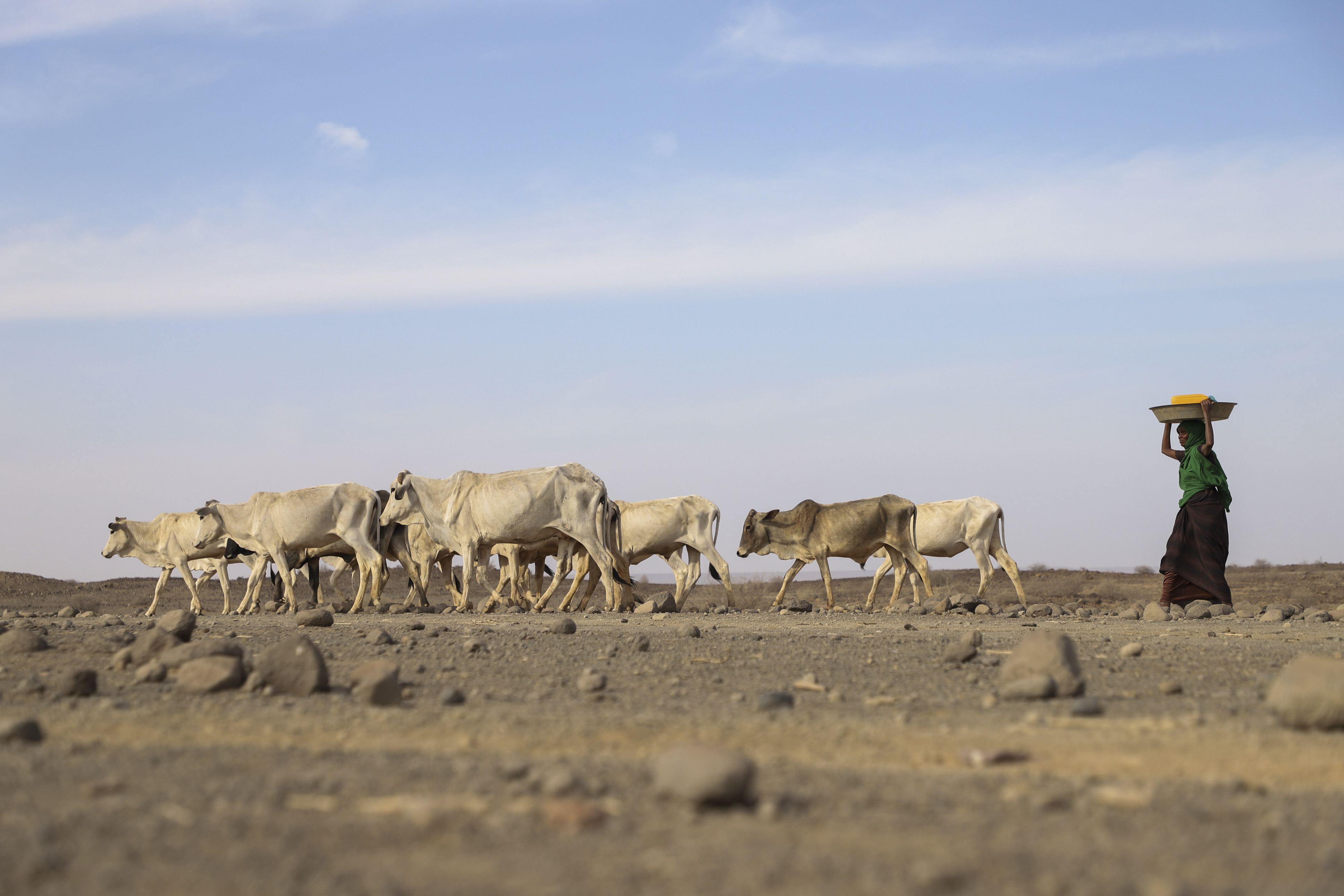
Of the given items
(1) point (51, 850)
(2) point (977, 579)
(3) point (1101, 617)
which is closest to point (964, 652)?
(1) point (51, 850)

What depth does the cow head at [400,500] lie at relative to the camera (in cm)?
2169

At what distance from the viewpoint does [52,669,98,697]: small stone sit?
6.88m

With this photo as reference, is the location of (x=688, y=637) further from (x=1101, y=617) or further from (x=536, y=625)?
Answer: (x=1101, y=617)

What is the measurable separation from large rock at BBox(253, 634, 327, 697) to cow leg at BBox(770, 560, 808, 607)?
15.4 metres

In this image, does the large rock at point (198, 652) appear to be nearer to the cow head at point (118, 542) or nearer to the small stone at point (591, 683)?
the small stone at point (591, 683)

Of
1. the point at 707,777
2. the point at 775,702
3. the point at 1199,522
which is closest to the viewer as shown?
the point at 707,777

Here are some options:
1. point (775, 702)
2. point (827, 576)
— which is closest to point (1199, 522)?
point (827, 576)

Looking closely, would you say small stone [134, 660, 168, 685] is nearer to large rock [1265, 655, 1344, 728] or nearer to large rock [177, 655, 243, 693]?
large rock [177, 655, 243, 693]

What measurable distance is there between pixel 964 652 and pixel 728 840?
19.8 ft

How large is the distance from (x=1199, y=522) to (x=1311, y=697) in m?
12.4

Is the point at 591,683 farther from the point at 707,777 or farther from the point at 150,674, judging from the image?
the point at 707,777

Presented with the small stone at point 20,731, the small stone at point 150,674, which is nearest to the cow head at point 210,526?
the small stone at point 150,674

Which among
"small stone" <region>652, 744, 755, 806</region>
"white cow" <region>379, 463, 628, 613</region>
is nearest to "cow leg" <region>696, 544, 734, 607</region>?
"white cow" <region>379, 463, 628, 613</region>

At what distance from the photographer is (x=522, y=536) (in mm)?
20672
